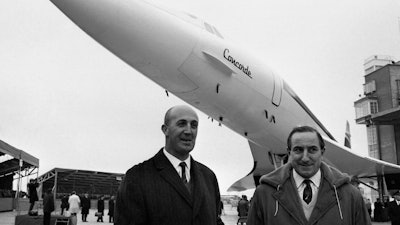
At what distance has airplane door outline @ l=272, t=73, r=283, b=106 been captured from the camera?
10898 mm

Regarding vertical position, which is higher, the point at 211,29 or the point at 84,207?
the point at 211,29

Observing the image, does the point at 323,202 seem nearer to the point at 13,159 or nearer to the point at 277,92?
the point at 277,92

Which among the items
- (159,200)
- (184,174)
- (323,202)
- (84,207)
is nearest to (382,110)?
(84,207)

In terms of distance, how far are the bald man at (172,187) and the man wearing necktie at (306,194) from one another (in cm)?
38

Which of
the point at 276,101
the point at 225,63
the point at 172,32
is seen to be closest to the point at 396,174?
the point at 276,101

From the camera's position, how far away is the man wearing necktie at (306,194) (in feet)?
8.72

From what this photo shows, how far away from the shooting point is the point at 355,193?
2738mm

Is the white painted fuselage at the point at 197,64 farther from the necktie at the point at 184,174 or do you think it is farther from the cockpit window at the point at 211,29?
the necktie at the point at 184,174

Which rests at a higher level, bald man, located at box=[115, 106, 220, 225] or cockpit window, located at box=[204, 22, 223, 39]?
cockpit window, located at box=[204, 22, 223, 39]

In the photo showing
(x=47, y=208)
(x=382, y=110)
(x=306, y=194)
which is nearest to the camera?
(x=306, y=194)

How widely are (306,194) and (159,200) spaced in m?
0.95

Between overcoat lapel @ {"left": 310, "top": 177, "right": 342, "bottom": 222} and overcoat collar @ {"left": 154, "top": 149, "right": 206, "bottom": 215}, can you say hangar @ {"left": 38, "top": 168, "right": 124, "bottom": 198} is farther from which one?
overcoat lapel @ {"left": 310, "top": 177, "right": 342, "bottom": 222}

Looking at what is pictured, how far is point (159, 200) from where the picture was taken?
2.68m

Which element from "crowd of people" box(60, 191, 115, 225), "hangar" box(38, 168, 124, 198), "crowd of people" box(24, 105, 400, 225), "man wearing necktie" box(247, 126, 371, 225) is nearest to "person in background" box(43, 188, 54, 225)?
"crowd of people" box(60, 191, 115, 225)
